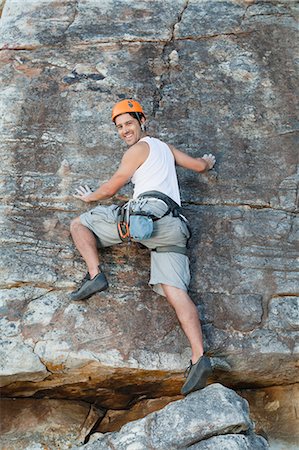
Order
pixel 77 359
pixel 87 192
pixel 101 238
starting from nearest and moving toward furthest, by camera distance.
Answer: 1. pixel 77 359
2. pixel 101 238
3. pixel 87 192

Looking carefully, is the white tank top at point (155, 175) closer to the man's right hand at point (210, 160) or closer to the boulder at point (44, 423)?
the man's right hand at point (210, 160)

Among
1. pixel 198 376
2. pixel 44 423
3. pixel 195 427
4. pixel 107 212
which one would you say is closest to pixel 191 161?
pixel 107 212

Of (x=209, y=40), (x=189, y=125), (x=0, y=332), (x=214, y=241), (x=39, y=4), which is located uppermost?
(x=39, y=4)

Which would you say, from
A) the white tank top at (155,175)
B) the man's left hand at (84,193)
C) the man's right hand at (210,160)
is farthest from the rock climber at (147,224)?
the man's right hand at (210,160)

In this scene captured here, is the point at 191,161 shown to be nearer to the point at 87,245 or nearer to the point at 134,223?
the point at 134,223

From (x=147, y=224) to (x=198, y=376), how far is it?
3.49ft

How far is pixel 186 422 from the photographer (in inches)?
160

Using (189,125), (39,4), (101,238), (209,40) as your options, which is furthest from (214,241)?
(39,4)

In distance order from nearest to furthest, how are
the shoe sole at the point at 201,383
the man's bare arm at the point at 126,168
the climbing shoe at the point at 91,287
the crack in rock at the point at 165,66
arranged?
the shoe sole at the point at 201,383, the climbing shoe at the point at 91,287, the man's bare arm at the point at 126,168, the crack in rock at the point at 165,66

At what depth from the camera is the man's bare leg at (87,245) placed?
484 centimetres

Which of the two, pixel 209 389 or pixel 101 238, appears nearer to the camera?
pixel 209 389

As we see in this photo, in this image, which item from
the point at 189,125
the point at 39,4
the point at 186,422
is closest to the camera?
the point at 186,422

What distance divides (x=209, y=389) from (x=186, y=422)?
0.30 metres

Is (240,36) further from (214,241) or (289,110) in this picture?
(214,241)
